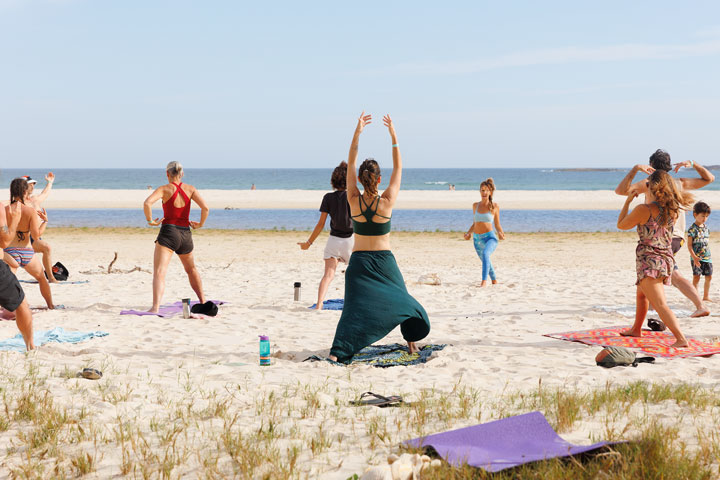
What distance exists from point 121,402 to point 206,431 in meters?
0.98

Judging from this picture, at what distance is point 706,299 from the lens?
1002 centimetres

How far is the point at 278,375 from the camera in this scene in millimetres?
5844

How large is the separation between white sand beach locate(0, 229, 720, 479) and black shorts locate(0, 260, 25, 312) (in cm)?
48

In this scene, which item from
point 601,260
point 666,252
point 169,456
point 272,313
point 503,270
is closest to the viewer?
point 169,456

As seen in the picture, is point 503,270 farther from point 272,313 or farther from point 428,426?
point 428,426

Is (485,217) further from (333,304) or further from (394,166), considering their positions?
(394,166)

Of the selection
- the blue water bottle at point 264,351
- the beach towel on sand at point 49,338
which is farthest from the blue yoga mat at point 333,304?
the blue water bottle at point 264,351

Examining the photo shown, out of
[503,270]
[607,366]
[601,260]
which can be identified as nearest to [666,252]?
[607,366]

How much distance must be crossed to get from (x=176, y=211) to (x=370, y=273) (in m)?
3.52

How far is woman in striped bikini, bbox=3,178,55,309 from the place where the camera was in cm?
796

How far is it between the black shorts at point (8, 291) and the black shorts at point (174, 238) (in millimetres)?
2563

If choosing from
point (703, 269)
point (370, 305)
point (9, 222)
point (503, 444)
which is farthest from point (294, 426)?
point (703, 269)

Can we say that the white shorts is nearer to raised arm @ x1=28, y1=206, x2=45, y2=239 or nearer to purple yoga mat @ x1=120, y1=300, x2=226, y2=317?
purple yoga mat @ x1=120, y1=300, x2=226, y2=317

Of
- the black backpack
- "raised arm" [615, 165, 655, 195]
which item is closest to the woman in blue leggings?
"raised arm" [615, 165, 655, 195]
